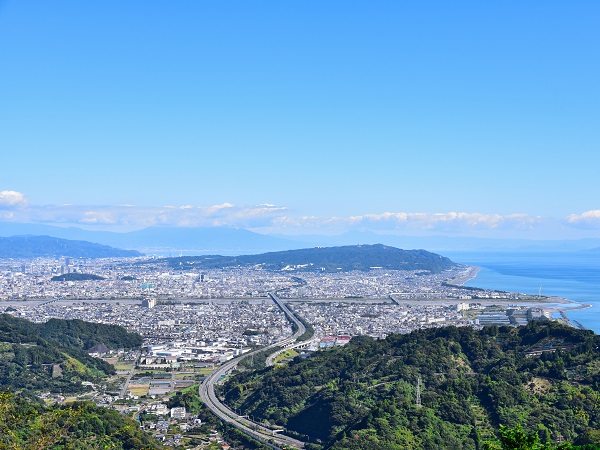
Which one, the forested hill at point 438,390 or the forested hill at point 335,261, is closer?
the forested hill at point 438,390

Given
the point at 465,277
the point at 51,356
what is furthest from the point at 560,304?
the point at 51,356

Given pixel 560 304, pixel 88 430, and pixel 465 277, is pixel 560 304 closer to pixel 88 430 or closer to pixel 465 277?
pixel 465 277

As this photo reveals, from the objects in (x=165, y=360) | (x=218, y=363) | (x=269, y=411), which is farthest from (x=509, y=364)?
(x=165, y=360)

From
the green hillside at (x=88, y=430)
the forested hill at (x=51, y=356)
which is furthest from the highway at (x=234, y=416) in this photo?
the forested hill at (x=51, y=356)

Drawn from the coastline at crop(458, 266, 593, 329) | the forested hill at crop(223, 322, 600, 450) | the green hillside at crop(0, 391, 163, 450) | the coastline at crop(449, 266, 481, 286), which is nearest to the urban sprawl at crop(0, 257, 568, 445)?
the coastline at crop(449, 266, 481, 286)

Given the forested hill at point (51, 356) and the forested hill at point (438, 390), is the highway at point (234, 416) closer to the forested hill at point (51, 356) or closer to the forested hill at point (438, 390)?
the forested hill at point (438, 390)

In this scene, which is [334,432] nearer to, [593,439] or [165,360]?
[593,439]

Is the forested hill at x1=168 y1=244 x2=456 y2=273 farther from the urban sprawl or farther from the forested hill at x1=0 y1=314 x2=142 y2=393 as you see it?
the forested hill at x1=0 y1=314 x2=142 y2=393

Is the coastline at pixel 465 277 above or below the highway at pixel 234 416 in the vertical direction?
above
